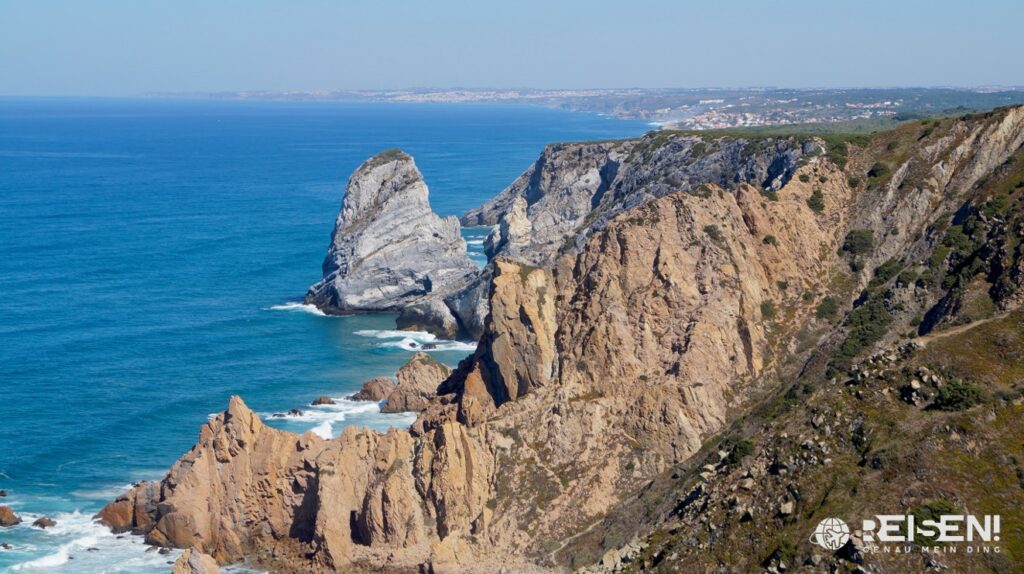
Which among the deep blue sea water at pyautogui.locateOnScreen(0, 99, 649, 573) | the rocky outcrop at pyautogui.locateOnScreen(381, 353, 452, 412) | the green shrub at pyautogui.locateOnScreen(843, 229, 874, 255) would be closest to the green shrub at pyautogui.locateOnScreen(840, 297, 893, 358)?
the green shrub at pyautogui.locateOnScreen(843, 229, 874, 255)

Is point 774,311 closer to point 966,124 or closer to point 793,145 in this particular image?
point 966,124

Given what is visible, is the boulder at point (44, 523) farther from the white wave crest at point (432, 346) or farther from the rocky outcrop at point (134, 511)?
the white wave crest at point (432, 346)

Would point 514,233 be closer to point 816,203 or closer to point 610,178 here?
point 610,178

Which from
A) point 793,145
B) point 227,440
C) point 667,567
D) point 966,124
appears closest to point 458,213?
point 793,145

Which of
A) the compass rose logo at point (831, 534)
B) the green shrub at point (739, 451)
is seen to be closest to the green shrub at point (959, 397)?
the compass rose logo at point (831, 534)

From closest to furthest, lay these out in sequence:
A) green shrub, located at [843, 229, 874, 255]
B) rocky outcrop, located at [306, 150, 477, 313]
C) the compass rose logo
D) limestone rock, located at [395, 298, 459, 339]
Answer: the compass rose logo, green shrub, located at [843, 229, 874, 255], limestone rock, located at [395, 298, 459, 339], rocky outcrop, located at [306, 150, 477, 313]

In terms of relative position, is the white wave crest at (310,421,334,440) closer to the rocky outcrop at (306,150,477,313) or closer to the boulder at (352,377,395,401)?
the boulder at (352,377,395,401)
